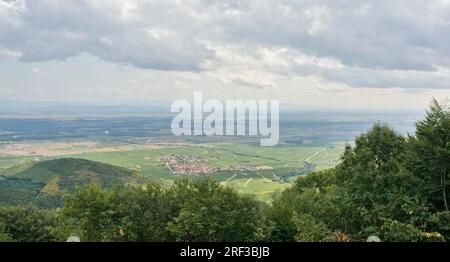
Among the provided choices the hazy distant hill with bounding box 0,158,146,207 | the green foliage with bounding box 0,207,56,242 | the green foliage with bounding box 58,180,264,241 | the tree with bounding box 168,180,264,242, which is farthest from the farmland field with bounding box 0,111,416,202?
the tree with bounding box 168,180,264,242

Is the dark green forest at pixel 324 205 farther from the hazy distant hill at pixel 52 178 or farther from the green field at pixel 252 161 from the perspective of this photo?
A: the hazy distant hill at pixel 52 178

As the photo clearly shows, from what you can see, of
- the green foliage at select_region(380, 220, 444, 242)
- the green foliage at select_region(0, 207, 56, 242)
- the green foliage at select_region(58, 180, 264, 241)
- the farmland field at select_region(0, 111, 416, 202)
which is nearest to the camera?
the green foliage at select_region(380, 220, 444, 242)

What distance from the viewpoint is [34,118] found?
6022 centimetres

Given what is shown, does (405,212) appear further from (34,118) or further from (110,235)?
(34,118)

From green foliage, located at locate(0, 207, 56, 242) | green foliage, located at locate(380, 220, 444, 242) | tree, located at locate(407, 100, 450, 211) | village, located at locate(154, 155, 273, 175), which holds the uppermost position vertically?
tree, located at locate(407, 100, 450, 211)

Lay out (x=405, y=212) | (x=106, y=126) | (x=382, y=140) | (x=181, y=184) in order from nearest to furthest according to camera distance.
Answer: (x=405, y=212)
(x=382, y=140)
(x=181, y=184)
(x=106, y=126)

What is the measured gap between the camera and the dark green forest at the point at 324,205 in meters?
15.6

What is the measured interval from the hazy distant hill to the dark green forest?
83.8 ft

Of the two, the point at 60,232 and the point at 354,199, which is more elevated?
the point at 354,199

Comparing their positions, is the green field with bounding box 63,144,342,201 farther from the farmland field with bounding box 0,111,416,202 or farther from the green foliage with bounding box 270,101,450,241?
the green foliage with bounding box 270,101,450,241

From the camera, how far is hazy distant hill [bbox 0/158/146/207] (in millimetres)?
46800
